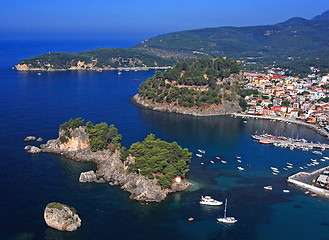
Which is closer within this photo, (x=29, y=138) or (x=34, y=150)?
(x=34, y=150)

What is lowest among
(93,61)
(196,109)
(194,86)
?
(196,109)

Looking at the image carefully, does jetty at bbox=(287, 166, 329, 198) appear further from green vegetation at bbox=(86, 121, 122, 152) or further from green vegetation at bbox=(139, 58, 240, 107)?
green vegetation at bbox=(139, 58, 240, 107)

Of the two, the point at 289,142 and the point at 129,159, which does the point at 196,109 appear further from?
the point at 129,159

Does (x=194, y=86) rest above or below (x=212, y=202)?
above

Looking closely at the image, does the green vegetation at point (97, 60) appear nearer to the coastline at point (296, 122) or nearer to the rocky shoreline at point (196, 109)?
the rocky shoreline at point (196, 109)

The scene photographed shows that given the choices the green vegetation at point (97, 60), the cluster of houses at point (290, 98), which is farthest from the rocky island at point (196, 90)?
the green vegetation at point (97, 60)

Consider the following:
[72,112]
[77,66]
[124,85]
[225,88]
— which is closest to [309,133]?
[225,88]

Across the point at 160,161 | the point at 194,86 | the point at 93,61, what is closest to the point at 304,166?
the point at 160,161
